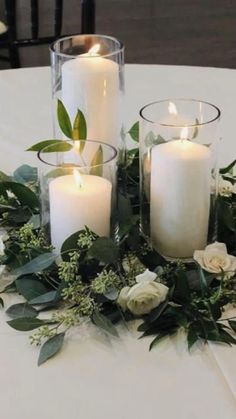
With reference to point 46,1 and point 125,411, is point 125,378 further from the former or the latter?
point 46,1

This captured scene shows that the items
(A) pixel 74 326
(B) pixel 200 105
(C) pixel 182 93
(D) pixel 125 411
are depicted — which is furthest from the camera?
(C) pixel 182 93

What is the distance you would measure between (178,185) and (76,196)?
0.41 feet

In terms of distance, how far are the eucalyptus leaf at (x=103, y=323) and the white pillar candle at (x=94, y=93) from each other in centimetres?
31

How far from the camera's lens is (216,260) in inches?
35.1

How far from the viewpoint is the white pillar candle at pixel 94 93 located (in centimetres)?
104

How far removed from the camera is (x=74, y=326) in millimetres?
840

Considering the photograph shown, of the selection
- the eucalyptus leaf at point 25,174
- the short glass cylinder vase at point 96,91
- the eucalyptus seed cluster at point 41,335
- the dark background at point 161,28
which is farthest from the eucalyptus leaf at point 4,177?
the dark background at point 161,28

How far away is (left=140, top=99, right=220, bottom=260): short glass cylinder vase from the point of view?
2.98 feet

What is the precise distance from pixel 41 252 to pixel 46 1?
12.3 feet

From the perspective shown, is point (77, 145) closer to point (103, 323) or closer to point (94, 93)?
point (94, 93)

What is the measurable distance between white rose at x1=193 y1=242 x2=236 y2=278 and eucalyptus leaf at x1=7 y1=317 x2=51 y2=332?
0.19m

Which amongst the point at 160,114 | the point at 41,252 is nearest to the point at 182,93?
the point at 160,114

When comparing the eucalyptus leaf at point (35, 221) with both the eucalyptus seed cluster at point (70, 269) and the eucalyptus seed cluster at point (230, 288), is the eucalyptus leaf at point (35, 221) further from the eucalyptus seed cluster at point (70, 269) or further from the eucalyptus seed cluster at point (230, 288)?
the eucalyptus seed cluster at point (230, 288)

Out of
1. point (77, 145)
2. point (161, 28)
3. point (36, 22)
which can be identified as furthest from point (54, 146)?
point (161, 28)
